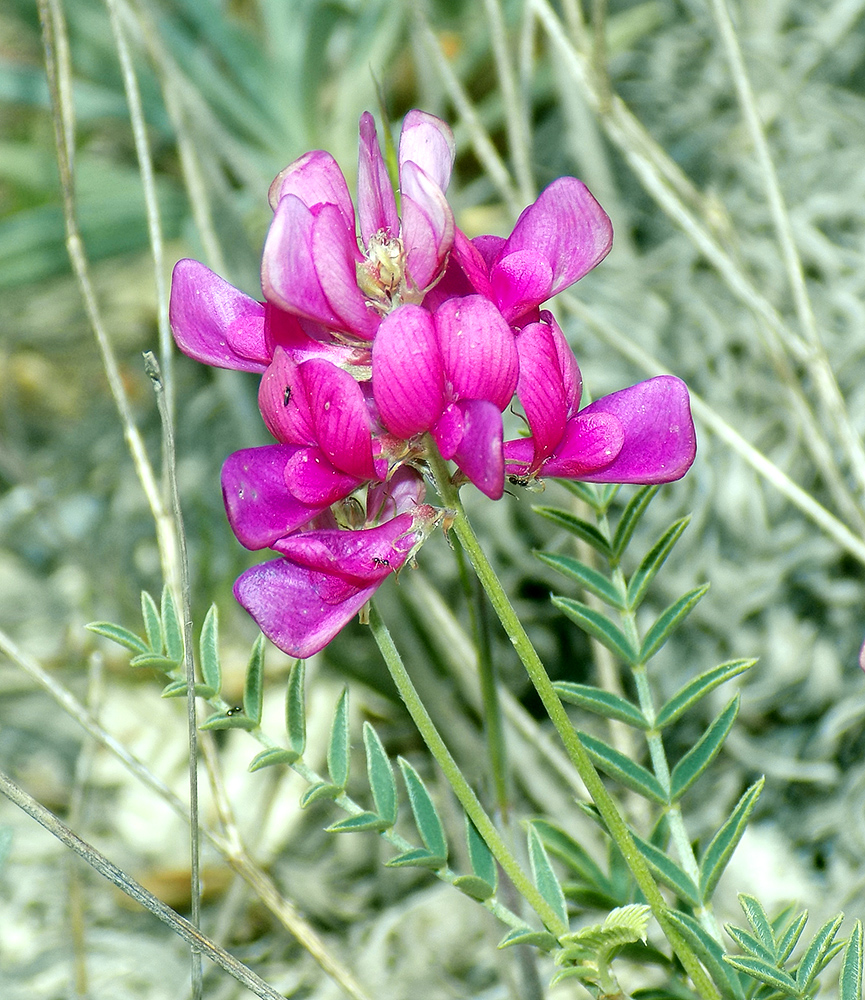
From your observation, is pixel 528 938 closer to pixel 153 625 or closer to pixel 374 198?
pixel 153 625

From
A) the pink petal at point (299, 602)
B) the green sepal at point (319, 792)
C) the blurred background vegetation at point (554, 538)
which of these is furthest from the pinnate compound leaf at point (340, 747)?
the blurred background vegetation at point (554, 538)

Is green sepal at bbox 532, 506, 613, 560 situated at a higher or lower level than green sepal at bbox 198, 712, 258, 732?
lower

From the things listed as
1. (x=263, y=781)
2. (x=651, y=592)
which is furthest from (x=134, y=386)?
(x=651, y=592)

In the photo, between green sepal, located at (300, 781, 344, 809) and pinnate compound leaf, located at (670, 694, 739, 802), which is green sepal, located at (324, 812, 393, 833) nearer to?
green sepal, located at (300, 781, 344, 809)

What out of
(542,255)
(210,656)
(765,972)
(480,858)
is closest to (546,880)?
(480,858)

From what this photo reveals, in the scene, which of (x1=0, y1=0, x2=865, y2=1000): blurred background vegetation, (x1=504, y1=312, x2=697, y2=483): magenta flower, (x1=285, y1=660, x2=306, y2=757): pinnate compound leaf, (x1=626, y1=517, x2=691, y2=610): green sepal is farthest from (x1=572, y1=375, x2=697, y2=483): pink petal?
(x1=0, y1=0, x2=865, y2=1000): blurred background vegetation

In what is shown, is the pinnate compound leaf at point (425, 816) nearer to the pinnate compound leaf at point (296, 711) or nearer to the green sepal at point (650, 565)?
A: the pinnate compound leaf at point (296, 711)

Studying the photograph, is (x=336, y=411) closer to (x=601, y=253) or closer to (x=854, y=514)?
(x=601, y=253)
